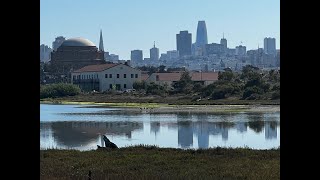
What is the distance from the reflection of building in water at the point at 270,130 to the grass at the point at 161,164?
39.3 ft

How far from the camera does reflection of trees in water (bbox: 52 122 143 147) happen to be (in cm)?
3055

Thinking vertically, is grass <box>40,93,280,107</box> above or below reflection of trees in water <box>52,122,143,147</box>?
above

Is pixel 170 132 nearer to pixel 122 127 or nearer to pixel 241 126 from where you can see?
pixel 122 127

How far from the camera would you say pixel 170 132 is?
116ft

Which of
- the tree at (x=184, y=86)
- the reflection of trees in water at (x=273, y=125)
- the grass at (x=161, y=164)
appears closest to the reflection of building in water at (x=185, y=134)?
the reflection of trees in water at (x=273, y=125)

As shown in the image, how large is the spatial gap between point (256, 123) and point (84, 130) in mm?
12108

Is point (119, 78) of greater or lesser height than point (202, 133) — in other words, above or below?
above

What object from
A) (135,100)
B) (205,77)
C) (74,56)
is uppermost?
(74,56)

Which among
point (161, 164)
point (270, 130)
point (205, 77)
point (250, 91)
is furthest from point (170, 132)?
point (205, 77)

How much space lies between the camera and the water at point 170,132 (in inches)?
1096

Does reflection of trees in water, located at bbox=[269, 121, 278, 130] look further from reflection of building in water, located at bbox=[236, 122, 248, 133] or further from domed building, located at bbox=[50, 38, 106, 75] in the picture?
domed building, located at bbox=[50, 38, 106, 75]

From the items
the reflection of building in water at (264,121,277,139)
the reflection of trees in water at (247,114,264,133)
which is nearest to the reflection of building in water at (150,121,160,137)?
the reflection of trees in water at (247,114,264,133)

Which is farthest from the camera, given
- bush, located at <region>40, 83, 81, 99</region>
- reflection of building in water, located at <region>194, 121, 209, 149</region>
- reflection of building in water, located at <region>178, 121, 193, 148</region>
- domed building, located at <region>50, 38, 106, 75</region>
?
domed building, located at <region>50, 38, 106, 75</region>

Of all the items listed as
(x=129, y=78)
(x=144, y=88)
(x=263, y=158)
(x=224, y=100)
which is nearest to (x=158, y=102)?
(x=224, y=100)
